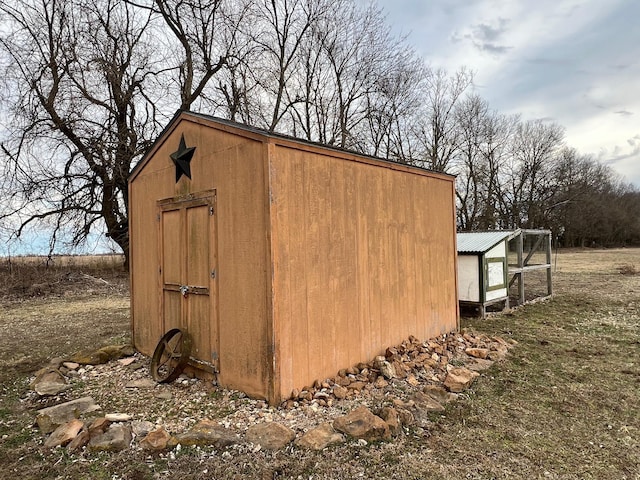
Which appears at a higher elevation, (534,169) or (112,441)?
(534,169)

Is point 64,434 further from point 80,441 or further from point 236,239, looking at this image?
point 236,239

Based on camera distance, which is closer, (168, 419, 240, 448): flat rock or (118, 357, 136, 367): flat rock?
(168, 419, 240, 448): flat rock

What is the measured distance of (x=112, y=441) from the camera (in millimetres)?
2809

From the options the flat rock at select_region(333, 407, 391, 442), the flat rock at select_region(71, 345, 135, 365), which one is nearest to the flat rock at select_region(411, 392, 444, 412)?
the flat rock at select_region(333, 407, 391, 442)

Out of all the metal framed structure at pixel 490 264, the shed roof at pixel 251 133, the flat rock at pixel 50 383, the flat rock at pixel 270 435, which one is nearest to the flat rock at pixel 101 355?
the flat rock at pixel 50 383

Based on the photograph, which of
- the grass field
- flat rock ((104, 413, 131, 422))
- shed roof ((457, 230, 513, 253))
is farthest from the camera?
shed roof ((457, 230, 513, 253))

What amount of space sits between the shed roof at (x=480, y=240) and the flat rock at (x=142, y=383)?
599 centimetres

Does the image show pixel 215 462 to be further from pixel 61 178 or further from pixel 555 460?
pixel 61 178

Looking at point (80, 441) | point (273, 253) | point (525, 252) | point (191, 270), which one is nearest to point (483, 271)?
point (525, 252)

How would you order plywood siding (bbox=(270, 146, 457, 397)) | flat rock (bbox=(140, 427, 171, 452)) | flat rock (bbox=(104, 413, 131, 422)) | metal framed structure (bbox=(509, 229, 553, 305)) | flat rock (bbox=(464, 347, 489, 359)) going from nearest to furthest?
flat rock (bbox=(140, 427, 171, 452))
flat rock (bbox=(104, 413, 131, 422))
plywood siding (bbox=(270, 146, 457, 397))
flat rock (bbox=(464, 347, 489, 359))
metal framed structure (bbox=(509, 229, 553, 305))

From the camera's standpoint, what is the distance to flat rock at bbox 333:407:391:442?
289cm

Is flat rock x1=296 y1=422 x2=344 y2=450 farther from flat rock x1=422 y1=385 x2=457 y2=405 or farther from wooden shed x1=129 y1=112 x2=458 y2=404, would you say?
flat rock x1=422 y1=385 x2=457 y2=405

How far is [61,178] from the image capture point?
40.5 ft

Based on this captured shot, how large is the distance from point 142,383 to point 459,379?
3.27 metres
